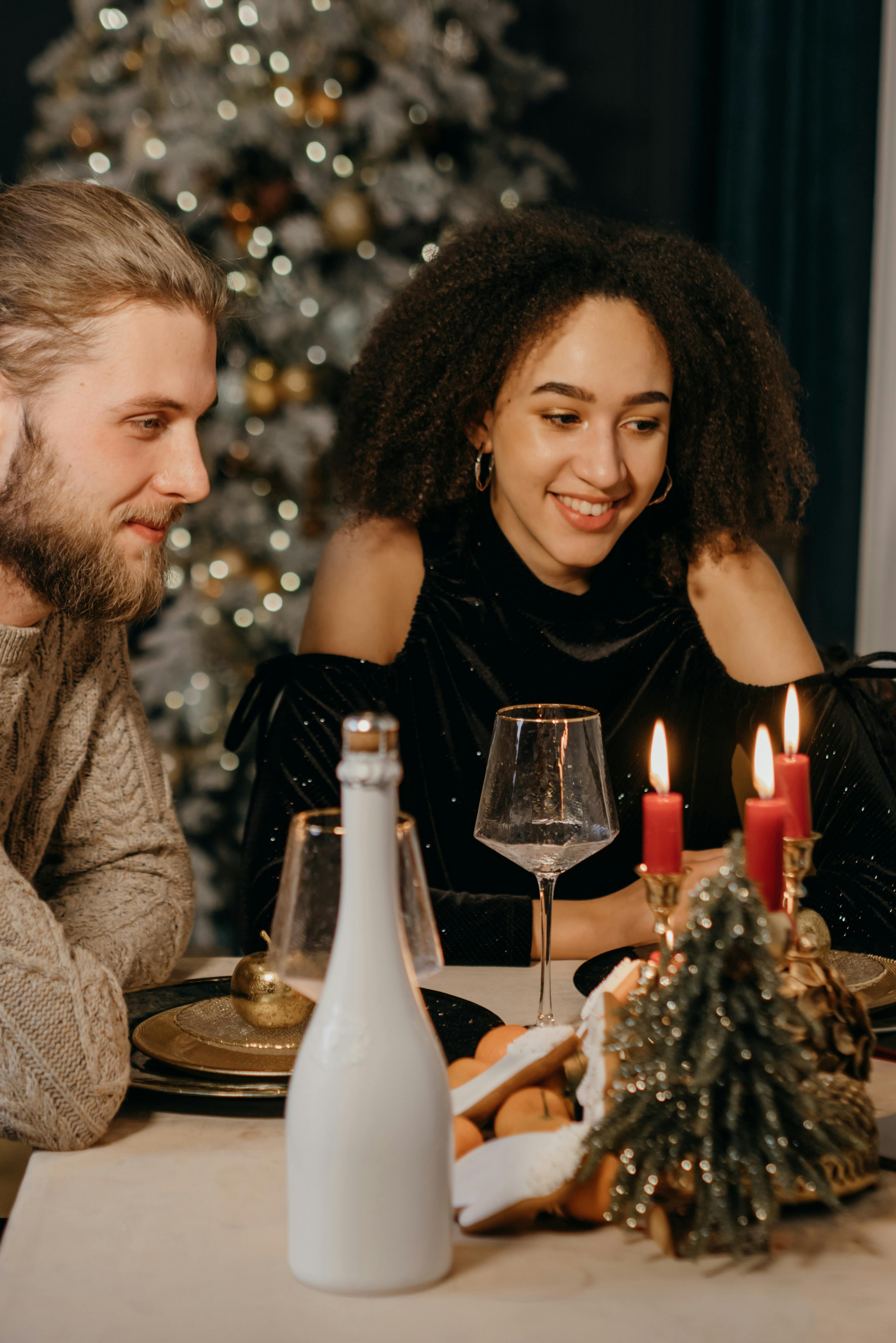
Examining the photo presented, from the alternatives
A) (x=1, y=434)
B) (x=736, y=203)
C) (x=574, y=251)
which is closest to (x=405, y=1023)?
(x=1, y=434)

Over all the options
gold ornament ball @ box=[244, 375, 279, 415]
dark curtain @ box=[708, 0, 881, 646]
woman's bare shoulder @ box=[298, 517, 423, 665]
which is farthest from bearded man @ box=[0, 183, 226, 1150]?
dark curtain @ box=[708, 0, 881, 646]

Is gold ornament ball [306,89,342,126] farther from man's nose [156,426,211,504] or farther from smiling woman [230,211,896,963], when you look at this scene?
man's nose [156,426,211,504]

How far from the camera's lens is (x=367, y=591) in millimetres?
1850

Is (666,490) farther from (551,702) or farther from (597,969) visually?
(597,969)

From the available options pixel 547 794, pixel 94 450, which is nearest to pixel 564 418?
pixel 94 450

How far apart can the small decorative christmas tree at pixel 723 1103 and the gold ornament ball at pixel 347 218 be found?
2.96 metres

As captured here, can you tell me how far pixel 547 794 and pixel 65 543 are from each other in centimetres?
52

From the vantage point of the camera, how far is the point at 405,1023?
713 millimetres

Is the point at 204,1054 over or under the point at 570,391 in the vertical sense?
under

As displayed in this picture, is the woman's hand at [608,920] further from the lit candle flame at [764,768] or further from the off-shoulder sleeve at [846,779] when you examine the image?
the lit candle flame at [764,768]

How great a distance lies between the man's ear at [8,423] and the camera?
4.02ft

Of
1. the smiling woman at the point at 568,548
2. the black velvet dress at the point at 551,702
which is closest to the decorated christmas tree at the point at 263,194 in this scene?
the smiling woman at the point at 568,548

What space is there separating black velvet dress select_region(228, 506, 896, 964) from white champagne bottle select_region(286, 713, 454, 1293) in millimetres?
919

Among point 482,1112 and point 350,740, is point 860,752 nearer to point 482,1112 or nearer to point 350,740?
point 482,1112
